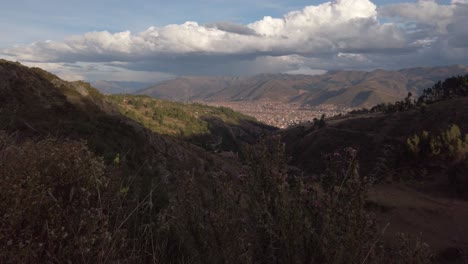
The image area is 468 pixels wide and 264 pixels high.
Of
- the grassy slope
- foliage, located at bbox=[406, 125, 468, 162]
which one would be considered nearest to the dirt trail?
the grassy slope

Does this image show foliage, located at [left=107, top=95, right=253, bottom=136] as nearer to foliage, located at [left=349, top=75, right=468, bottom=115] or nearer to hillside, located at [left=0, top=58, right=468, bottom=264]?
foliage, located at [left=349, top=75, right=468, bottom=115]

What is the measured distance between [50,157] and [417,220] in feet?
95.4

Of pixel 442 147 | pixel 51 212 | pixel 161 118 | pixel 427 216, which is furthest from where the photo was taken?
pixel 161 118

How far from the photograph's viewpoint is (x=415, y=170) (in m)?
42.1

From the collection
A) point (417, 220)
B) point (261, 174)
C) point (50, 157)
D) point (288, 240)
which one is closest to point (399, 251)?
point (288, 240)

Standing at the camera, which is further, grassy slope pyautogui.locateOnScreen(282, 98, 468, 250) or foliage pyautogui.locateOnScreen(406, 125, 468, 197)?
foliage pyautogui.locateOnScreen(406, 125, 468, 197)

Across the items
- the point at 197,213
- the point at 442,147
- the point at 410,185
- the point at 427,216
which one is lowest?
the point at 410,185

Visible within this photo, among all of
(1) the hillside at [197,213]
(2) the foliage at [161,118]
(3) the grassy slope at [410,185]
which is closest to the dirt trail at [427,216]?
(3) the grassy slope at [410,185]

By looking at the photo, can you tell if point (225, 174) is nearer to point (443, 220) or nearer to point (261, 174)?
point (261, 174)

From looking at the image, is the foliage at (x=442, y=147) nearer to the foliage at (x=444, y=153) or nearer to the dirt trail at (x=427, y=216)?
the foliage at (x=444, y=153)

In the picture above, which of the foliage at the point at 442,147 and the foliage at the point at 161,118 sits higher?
the foliage at the point at 442,147

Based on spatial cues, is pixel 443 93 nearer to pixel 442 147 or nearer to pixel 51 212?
pixel 442 147

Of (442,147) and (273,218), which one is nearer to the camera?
(273,218)

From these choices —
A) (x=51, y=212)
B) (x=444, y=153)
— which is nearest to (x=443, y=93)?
(x=444, y=153)
